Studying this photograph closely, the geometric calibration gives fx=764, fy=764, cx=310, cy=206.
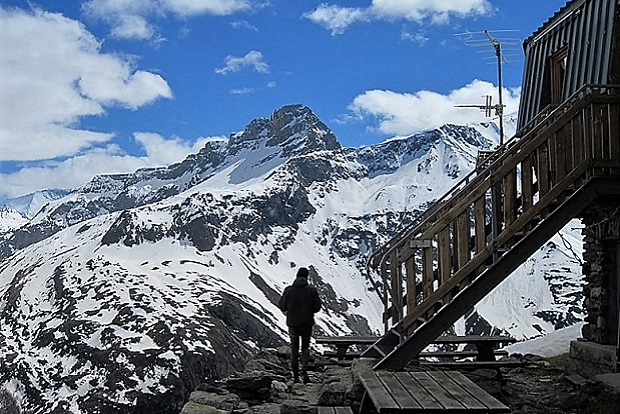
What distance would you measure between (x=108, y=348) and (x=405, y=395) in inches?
5707

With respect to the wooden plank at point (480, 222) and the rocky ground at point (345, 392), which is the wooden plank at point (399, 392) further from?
the wooden plank at point (480, 222)

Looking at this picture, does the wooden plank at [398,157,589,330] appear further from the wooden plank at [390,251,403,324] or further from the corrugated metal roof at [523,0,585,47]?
the corrugated metal roof at [523,0,585,47]

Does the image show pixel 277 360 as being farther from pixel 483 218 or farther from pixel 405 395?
pixel 405 395

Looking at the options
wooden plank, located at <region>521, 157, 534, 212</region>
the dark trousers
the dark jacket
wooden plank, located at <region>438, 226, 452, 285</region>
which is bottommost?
the dark trousers

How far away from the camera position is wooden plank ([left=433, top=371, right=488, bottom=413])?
6.59 m

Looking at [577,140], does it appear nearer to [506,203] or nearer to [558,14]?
[506,203]

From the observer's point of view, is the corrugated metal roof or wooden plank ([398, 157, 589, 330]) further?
the corrugated metal roof

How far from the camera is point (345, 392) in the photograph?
31.8 ft

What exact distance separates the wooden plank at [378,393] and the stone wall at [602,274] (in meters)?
5.10

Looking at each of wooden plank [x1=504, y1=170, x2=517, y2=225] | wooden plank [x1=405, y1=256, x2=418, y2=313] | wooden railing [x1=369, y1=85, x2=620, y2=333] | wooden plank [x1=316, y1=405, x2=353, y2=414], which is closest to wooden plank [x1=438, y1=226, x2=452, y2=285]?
wooden railing [x1=369, y1=85, x2=620, y2=333]

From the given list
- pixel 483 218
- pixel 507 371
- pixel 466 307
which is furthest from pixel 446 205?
pixel 507 371

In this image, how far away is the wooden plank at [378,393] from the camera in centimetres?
678

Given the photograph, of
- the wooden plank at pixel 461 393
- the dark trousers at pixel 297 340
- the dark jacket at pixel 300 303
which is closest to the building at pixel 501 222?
the wooden plank at pixel 461 393

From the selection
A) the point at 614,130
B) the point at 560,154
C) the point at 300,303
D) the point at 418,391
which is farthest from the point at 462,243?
the point at 300,303
